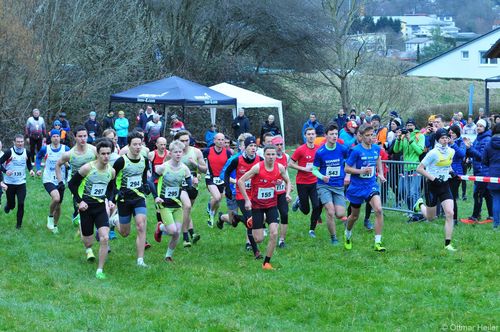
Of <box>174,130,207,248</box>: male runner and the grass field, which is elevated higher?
<box>174,130,207,248</box>: male runner

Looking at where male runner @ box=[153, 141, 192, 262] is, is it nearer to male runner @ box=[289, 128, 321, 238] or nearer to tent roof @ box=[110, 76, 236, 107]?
male runner @ box=[289, 128, 321, 238]

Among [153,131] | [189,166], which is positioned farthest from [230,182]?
[153,131]

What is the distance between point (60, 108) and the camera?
3138 centimetres

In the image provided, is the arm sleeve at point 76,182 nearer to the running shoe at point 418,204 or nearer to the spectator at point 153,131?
the running shoe at point 418,204

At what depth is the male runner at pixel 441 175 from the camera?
39.4ft

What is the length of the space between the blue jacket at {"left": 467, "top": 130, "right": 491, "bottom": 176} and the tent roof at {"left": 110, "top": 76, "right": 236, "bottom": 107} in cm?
1124

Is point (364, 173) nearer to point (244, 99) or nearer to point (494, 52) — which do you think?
point (244, 99)

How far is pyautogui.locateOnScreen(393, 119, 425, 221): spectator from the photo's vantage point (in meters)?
15.8

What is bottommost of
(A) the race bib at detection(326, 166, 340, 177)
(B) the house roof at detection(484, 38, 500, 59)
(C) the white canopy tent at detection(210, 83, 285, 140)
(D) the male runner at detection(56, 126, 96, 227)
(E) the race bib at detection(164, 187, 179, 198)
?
(E) the race bib at detection(164, 187, 179, 198)

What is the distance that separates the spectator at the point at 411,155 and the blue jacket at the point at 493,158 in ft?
5.05

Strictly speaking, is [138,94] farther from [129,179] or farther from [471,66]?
[471,66]

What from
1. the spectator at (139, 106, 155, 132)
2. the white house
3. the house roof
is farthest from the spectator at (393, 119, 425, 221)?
the white house

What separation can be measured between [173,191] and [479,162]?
7040mm

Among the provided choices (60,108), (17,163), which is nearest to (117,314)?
(17,163)
